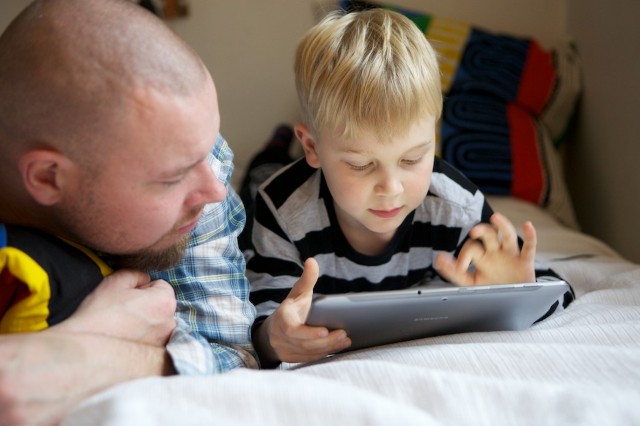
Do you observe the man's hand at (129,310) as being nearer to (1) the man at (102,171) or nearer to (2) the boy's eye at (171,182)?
(1) the man at (102,171)

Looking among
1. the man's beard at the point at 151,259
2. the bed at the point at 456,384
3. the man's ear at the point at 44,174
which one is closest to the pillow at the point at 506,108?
the bed at the point at 456,384

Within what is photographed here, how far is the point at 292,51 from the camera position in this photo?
82.2 inches

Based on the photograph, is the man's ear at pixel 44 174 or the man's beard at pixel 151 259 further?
the man's beard at pixel 151 259

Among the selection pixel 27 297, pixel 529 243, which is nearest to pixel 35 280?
pixel 27 297

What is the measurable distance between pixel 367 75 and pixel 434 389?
520 millimetres

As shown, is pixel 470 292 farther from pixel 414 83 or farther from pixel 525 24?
pixel 525 24

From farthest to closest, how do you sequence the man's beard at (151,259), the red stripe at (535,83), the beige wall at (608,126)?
the red stripe at (535,83), the beige wall at (608,126), the man's beard at (151,259)

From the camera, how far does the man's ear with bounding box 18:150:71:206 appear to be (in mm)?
824

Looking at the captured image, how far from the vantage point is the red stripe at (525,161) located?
5.89 feet

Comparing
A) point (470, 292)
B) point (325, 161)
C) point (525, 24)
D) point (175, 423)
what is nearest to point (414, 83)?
point (325, 161)

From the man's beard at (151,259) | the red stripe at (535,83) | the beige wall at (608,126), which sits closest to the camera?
the man's beard at (151,259)

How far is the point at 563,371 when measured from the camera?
33.5 inches

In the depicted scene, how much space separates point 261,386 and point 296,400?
0.04 meters

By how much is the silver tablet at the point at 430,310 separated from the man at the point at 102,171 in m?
0.19
